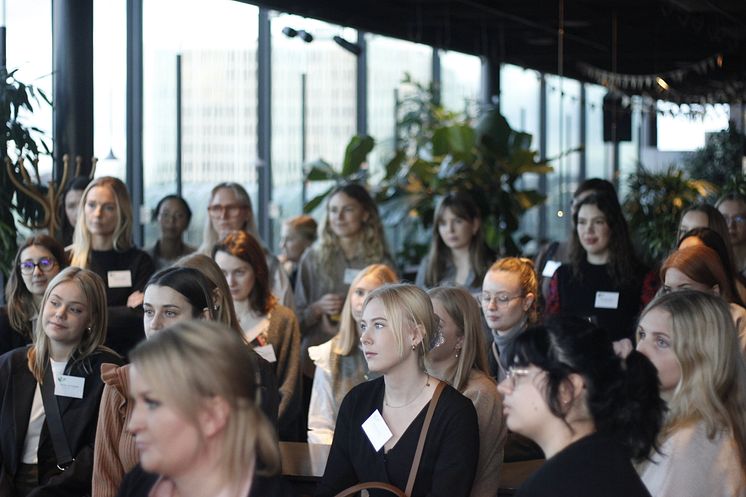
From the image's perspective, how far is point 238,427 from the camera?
7.85ft

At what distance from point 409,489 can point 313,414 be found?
1610 mm

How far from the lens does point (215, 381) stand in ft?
7.66

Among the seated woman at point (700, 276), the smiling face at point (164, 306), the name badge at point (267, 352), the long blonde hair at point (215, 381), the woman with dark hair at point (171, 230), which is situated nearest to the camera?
the long blonde hair at point (215, 381)

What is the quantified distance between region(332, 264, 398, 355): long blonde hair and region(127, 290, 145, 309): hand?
1.02 metres

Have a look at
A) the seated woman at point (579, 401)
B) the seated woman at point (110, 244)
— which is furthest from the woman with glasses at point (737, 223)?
the seated woman at point (579, 401)

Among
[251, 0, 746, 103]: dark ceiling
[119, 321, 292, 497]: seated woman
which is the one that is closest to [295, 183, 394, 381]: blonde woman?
[251, 0, 746, 103]: dark ceiling

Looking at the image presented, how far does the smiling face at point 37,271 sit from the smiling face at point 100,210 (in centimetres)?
48

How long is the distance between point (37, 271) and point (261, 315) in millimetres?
1114

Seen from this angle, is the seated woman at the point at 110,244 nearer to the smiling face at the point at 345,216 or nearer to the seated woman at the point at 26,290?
the seated woman at the point at 26,290

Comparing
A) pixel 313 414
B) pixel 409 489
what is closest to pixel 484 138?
pixel 313 414

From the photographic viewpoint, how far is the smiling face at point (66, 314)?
439 centimetres

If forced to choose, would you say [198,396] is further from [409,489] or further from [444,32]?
[444,32]

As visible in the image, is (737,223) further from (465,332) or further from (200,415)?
(200,415)

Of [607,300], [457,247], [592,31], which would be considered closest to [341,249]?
[457,247]
